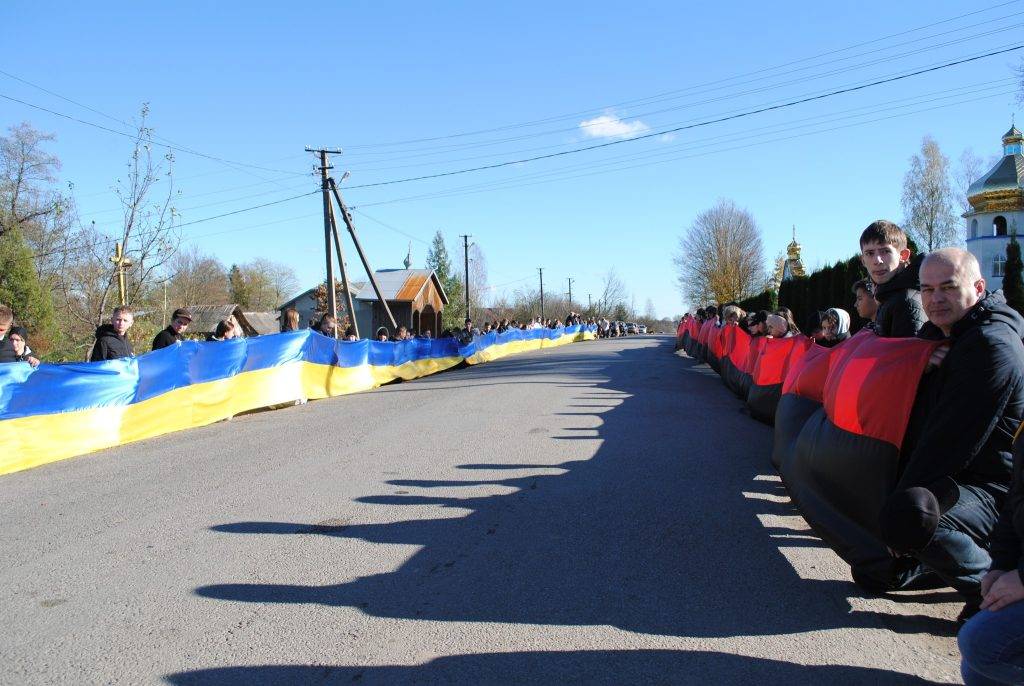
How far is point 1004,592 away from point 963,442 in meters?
0.79

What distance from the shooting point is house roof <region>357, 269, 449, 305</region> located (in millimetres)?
49562

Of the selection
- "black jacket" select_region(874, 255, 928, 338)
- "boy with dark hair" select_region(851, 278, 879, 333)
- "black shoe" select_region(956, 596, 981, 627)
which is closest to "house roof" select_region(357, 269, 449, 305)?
"boy with dark hair" select_region(851, 278, 879, 333)

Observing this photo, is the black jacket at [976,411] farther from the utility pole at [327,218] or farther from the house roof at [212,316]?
the house roof at [212,316]

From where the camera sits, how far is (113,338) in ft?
31.7

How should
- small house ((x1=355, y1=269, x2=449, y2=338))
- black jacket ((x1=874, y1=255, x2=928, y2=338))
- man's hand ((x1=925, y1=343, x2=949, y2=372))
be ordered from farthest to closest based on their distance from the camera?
small house ((x1=355, y1=269, x2=449, y2=338)), black jacket ((x1=874, y1=255, x2=928, y2=338)), man's hand ((x1=925, y1=343, x2=949, y2=372))

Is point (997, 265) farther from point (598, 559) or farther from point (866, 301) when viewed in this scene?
point (598, 559)

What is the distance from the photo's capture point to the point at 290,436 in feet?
31.2

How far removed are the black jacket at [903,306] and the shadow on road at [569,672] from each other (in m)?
2.17

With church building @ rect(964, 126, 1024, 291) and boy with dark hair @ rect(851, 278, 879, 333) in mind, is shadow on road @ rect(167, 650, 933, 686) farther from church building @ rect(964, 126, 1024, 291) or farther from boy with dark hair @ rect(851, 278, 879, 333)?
church building @ rect(964, 126, 1024, 291)

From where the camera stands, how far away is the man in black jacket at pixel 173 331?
35.3ft

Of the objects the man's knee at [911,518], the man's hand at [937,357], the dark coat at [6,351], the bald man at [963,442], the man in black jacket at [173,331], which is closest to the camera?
the man's knee at [911,518]

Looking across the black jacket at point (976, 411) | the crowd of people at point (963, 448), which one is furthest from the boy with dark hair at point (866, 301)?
the black jacket at point (976, 411)

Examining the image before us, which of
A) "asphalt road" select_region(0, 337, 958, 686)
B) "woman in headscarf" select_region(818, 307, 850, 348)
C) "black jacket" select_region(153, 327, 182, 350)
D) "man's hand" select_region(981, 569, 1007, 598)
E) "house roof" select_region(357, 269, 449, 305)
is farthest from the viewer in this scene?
"house roof" select_region(357, 269, 449, 305)

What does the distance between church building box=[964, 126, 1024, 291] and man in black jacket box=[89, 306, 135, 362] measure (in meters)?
45.5
